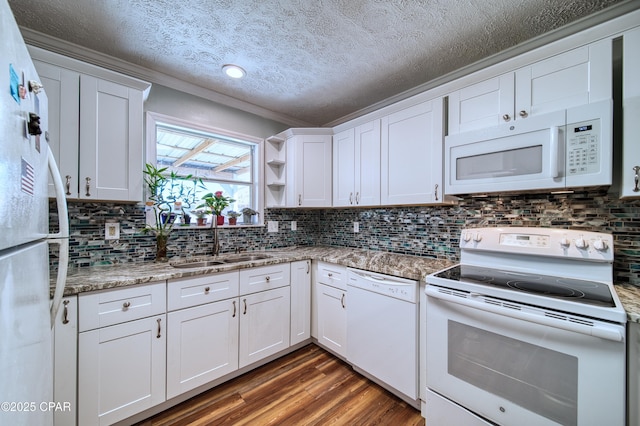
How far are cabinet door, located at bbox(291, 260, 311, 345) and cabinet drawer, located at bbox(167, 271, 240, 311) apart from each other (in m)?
0.56

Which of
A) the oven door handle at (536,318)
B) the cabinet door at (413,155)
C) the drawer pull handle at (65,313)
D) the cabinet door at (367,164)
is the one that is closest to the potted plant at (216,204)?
the drawer pull handle at (65,313)

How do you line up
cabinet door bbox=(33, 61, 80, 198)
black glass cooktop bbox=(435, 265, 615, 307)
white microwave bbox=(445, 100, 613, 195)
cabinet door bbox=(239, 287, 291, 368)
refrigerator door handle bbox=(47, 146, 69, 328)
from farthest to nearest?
1. cabinet door bbox=(239, 287, 291, 368)
2. cabinet door bbox=(33, 61, 80, 198)
3. white microwave bbox=(445, 100, 613, 195)
4. black glass cooktop bbox=(435, 265, 615, 307)
5. refrigerator door handle bbox=(47, 146, 69, 328)

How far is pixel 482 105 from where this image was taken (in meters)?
1.66

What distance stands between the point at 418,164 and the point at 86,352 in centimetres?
243

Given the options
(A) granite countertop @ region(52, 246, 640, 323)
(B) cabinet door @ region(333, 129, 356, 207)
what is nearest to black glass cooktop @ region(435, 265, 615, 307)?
(A) granite countertop @ region(52, 246, 640, 323)

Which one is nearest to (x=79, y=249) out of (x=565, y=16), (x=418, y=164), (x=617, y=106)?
(x=418, y=164)

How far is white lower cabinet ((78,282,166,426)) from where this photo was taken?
1.36 meters

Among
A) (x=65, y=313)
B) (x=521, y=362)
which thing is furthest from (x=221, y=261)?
(x=521, y=362)

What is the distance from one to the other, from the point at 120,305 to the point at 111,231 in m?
0.73

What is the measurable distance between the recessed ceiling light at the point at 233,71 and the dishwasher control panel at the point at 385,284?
6.10 feet

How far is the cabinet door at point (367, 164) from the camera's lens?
2281mm

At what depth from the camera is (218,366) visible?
1835 mm

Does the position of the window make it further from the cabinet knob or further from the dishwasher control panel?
the dishwasher control panel

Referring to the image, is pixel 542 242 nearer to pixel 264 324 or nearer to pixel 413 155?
pixel 413 155
